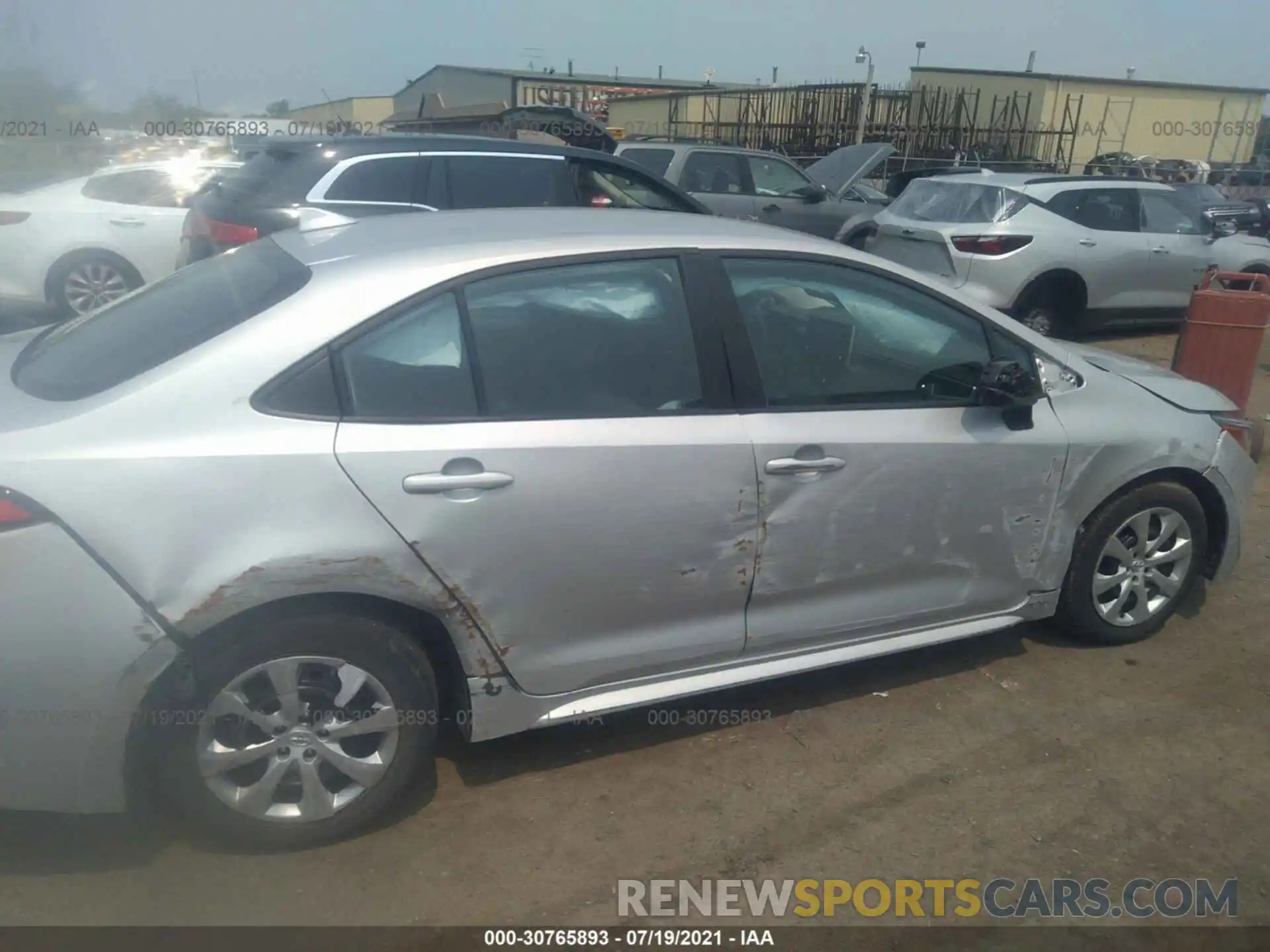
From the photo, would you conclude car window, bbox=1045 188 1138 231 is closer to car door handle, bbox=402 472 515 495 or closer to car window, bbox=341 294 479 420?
car window, bbox=341 294 479 420

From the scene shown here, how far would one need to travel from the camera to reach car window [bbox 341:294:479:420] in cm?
275

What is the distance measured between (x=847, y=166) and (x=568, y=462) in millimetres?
11580

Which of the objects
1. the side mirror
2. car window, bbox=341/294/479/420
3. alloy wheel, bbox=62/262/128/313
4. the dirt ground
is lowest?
the dirt ground

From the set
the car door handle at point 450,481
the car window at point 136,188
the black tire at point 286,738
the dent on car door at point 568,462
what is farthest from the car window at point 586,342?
the car window at point 136,188

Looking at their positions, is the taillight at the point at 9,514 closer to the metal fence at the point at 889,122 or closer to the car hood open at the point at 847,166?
the car hood open at the point at 847,166

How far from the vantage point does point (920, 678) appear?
12.8ft

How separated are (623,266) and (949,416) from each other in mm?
1217

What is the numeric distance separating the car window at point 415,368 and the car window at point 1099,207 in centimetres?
791

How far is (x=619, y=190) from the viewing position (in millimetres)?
7953

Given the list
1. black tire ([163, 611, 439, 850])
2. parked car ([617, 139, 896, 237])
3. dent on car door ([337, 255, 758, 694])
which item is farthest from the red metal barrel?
parked car ([617, 139, 896, 237])

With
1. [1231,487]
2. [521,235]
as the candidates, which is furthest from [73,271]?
[1231,487]

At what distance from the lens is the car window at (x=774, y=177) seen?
12102 mm

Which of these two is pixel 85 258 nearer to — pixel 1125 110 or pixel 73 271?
pixel 73 271

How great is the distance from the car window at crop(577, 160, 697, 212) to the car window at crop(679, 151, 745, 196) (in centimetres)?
368
